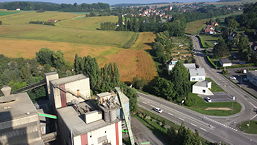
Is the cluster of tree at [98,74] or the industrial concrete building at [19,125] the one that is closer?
the industrial concrete building at [19,125]

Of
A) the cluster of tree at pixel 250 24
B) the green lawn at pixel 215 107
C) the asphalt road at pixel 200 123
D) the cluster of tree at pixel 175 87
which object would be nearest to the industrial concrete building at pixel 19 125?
the asphalt road at pixel 200 123

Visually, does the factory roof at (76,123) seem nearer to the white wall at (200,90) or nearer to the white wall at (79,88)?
the white wall at (79,88)

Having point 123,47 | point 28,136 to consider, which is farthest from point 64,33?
point 28,136

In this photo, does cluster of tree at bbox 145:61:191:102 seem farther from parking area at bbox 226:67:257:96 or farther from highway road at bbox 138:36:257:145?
parking area at bbox 226:67:257:96

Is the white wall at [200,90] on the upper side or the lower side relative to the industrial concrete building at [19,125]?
lower

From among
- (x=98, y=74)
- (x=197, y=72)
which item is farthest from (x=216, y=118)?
(x=98, y=74)

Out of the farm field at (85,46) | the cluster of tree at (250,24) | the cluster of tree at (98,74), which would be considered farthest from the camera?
the cluster of tree at (250,24)

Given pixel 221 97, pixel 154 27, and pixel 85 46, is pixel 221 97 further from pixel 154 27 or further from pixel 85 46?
pixel 154 27

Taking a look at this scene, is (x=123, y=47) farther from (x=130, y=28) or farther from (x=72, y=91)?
(x=72, y=91)
